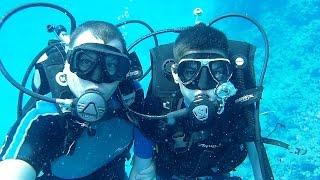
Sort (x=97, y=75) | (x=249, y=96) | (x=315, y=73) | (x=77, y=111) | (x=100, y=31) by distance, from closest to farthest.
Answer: (x=77, y=111), (x=97, y=75), (x=100, y=31), (x=249, y=96), (x=315, y=73)

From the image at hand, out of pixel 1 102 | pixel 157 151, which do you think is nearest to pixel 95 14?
pixel 1 102

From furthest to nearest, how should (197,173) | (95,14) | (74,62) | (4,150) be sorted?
(95,14), (197,173), (74,62), (4,150)

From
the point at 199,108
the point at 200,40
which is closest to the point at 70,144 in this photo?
the point at 199,108

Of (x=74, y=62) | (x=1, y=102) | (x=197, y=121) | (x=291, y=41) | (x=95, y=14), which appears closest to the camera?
(x=74, y=62)

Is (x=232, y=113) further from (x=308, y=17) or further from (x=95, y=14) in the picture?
(x=95, y=14)

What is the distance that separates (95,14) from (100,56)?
35544mm

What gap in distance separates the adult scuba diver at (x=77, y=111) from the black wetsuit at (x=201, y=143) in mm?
365

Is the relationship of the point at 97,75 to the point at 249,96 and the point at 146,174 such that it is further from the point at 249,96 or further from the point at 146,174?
the point at 249,96

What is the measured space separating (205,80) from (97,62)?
3.63ft

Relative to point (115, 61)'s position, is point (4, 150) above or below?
below

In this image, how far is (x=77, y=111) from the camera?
3223 mm

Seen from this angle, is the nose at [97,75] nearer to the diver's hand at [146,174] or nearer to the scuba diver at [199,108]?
the scuba diver at [199,108]

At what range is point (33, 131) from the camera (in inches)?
121

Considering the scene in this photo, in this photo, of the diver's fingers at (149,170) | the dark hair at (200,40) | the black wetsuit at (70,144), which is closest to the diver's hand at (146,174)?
the diver's fingers at (149,170)
